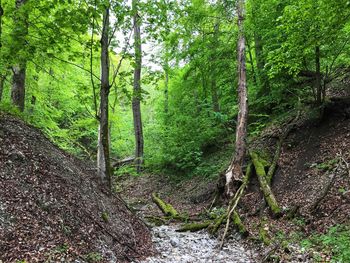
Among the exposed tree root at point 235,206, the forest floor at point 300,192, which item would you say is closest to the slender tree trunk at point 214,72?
the forest floor at point 300,192

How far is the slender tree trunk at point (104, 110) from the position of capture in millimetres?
7215

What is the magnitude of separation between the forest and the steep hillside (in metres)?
0.02

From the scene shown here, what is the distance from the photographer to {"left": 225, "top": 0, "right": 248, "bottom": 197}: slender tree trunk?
9781 millimetres

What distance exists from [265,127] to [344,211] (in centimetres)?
703

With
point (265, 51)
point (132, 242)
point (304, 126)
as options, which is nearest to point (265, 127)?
point (304, 126)

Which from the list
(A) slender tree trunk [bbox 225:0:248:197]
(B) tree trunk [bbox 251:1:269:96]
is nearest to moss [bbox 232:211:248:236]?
(A) slender tree trunk [bbox 225:0:248:197]

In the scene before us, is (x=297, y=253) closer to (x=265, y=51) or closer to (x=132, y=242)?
(x=132, y=242)

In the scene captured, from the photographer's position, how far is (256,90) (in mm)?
14625

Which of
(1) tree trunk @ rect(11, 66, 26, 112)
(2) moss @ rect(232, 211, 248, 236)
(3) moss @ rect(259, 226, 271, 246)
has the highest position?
(1) tree trunk @ rect(11, 66, 26, 112)

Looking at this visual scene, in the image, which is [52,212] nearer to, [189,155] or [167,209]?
[167,209]

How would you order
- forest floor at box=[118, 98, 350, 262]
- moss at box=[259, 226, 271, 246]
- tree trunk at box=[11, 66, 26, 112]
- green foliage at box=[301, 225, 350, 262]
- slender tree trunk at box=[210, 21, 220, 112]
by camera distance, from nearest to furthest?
green foliage at box=[301, 225, 350, 262] < forest floor at box=[118, 98, 350, 262] < moss at box=[259, 226, 271, 246] < tree trunk at box=[11, 66, 26, 112] < slender tree trunk at box=[210, 21, 220, 112]

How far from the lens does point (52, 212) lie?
487 centimetres

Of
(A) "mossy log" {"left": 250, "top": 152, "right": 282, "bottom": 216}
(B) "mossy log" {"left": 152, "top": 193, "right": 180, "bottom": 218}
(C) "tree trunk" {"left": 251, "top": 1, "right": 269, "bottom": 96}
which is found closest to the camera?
(A) "mossy log" {"left": 250, "top": 152, "right": 282, "bottom": 216}

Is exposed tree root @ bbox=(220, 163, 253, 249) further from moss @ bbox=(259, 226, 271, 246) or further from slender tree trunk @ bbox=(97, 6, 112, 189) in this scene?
slender tree trunk @ bbox=(97, 6, 112, 189)
